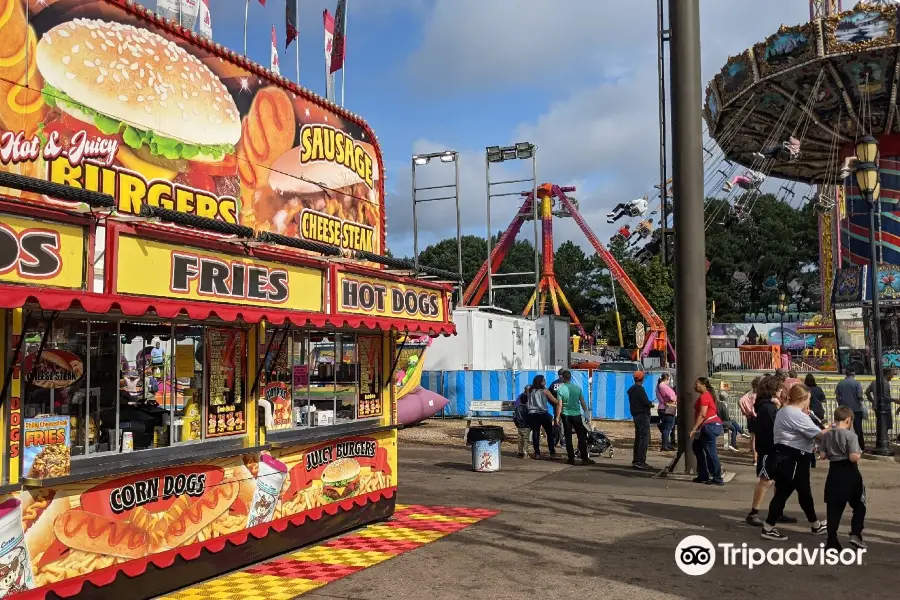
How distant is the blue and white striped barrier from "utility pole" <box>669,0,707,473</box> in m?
11.0

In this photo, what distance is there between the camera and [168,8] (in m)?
8.52

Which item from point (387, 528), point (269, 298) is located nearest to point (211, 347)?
point (269, 298)

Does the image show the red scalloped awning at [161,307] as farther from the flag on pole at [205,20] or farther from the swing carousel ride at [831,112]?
the swing carousel ride at [831,112]

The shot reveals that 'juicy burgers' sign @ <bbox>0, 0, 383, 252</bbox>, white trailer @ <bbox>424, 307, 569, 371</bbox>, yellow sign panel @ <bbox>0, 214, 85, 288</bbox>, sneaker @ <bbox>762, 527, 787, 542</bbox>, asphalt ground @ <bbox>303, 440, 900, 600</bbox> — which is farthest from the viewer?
white trailer @ <bbox>424, 307, 569, 371</bbox>

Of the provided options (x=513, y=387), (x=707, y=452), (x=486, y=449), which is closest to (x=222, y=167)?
(x=486, y=449)

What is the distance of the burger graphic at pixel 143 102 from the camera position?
22.0 feet

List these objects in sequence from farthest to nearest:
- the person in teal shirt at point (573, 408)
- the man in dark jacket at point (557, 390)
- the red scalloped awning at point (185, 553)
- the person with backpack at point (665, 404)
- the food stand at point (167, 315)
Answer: the person with backpack at point (665, 404) → the man in dark jacket at point (557, 390) → the person in teal shirt at point (573, 408) → the red scalloped awning at point (185, 553) → the food stand at point (167, 315)

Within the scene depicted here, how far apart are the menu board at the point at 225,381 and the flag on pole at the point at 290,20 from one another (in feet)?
17.9

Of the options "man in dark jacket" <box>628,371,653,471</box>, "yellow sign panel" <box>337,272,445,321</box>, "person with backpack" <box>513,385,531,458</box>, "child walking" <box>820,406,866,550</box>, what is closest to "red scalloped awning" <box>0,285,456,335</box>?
"yellow sign panel" <box>337,272,445,321</box>

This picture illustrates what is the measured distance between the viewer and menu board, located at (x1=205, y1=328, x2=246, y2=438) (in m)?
7.83

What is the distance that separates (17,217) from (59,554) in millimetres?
2526

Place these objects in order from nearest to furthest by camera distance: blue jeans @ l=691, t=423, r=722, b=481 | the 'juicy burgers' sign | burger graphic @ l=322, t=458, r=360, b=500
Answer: the 'juicy burgers' sign, burger graphic @ l=322, t=458, r=360, b=500, blue jeans @ l=691, t=423, r=722, b=481

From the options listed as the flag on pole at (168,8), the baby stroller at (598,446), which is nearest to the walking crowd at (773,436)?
the baby stroller at (598,446)

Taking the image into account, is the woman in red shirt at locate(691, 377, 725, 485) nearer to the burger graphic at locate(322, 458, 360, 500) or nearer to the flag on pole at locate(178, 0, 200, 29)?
the burger graphic at locate(322, 458, 360, 500)
